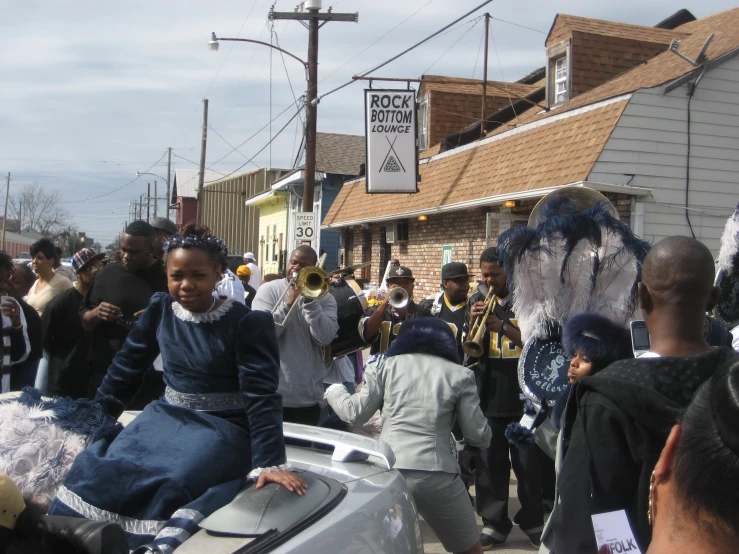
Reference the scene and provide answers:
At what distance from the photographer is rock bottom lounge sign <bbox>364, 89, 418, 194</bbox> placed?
15.2 m

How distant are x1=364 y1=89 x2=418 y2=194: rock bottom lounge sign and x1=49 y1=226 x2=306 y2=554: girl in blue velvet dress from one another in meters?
12.2

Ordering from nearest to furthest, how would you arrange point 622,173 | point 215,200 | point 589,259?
point 589,259 < point 622,173 < point 215,200

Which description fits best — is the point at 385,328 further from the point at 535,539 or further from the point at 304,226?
the point at 304,226

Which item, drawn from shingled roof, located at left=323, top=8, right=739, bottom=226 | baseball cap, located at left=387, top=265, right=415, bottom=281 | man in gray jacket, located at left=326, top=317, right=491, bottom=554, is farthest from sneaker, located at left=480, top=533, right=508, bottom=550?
shingled roof, located at left=323, top=8, right=739, bottom=226

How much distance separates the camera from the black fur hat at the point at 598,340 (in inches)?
115

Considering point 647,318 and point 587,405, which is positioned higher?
point 647,318

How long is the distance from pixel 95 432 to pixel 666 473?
2246 mm

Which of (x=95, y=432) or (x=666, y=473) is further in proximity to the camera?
(x=95, y=432)

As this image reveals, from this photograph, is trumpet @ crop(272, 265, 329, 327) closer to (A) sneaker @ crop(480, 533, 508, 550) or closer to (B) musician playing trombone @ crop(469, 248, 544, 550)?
(B) musician playing trombone @ crop(469, 248, 544, 550)

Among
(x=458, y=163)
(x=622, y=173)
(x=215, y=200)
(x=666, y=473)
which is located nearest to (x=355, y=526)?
(x=666, y=473)

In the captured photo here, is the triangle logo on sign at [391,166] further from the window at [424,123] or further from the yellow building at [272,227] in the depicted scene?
the yellow building at [272,227]

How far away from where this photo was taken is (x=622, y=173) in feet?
36.3

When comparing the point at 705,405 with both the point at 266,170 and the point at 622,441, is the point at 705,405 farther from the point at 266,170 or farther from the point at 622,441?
the point at 266,170

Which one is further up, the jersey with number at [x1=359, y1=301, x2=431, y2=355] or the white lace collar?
the white lace collar
